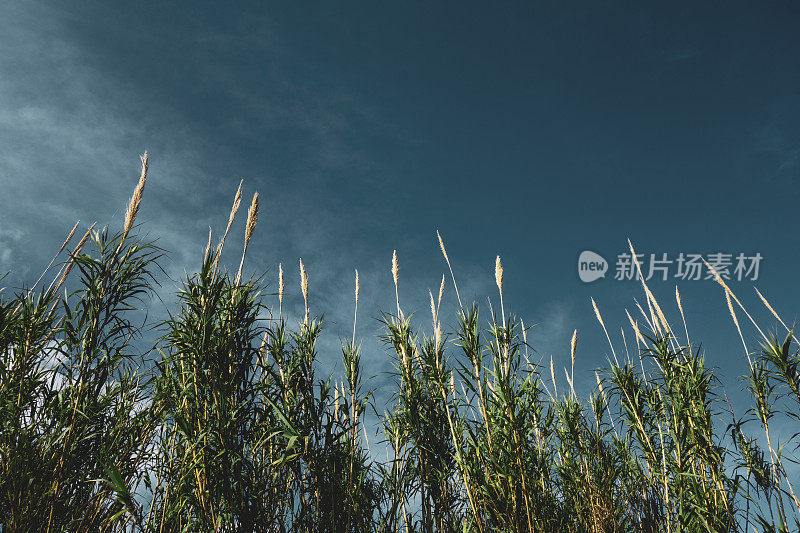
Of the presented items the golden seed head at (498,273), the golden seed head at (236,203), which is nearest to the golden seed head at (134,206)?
the golden seed head at (236,203)

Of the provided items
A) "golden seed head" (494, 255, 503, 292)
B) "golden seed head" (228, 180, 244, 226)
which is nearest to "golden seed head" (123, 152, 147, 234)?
"golden seed head" (228, 180, 244, 226)

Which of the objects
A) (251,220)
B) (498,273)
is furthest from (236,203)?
(498,273)

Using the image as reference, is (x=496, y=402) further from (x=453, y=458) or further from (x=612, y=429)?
(x=612, y=429)

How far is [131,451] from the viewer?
289 centimetres

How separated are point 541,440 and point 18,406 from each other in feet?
12.7

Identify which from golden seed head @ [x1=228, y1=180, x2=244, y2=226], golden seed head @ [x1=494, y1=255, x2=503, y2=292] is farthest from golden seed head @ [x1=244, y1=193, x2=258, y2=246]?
golden seed head @ [x1=494, y1=255, x2=503, y2=292]

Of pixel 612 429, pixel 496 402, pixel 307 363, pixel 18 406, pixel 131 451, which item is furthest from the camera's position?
pixel 612 429

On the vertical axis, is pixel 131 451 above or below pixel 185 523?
above

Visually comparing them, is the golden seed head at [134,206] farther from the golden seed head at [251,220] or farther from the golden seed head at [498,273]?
the golden seed head at [498,273]

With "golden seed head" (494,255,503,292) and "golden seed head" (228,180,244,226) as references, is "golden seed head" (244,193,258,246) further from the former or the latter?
"golden seed head" (494,255,503,292)

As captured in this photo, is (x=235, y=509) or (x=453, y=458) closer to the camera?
(x=235, y=509)

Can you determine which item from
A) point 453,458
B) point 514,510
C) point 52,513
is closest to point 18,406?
point 52,513

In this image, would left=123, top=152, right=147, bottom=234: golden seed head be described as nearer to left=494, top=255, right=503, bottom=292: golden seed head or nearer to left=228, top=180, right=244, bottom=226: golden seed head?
left=228, top=180, right=244, bottom=226: golden seed head

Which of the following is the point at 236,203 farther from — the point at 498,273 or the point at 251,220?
the point at 498,273
